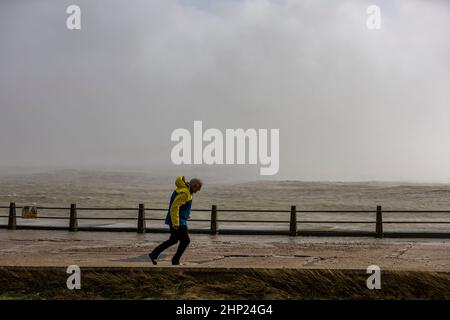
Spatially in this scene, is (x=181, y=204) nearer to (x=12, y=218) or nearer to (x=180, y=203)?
(x=180, y=203)

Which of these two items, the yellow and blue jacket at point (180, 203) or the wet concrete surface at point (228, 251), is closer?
the yellow and blue jacket at point (180, 203)

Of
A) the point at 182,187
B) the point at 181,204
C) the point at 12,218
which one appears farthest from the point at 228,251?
the point at 12,218

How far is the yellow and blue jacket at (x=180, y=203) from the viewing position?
11438mm

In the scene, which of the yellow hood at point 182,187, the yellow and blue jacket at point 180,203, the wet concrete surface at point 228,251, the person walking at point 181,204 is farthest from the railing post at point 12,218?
the yellow hood at point 182,187

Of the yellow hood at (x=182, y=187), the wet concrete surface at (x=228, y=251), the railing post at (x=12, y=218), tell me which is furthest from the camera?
the railing post at (x=12, y=218)

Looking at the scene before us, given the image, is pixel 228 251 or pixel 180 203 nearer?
pixel 180 203

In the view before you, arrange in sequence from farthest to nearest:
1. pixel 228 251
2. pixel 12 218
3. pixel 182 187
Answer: pixel 12 218, pixel 228 251, pixel 182 187

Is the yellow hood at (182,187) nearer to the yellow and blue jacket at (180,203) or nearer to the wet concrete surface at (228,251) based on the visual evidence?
the yellow and blue jacket at (180,203)

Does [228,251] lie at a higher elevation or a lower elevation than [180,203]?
lower

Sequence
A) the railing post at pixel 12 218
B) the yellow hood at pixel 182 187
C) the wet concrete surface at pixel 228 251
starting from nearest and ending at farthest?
1. the yellow hood at pixel 182 187
2. the wet concrete surface at pixel 228 251
3. the railing post at pixel 12 218

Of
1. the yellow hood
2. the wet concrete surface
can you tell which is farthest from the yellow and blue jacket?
the wet concrete surface

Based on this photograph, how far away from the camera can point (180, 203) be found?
11.5 m

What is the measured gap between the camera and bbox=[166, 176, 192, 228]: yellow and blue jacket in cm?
1144
